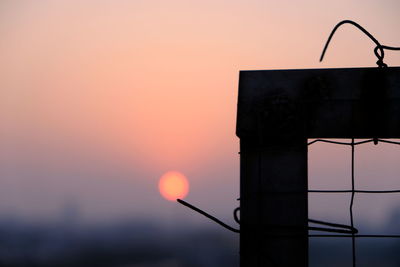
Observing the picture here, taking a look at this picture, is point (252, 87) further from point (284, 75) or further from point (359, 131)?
point (359, 131)

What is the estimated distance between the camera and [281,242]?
3.30 metres

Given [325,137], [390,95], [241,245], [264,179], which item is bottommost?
[241,245]

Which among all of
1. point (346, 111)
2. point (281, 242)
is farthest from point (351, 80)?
point (281, 242)

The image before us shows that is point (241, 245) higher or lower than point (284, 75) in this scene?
lower

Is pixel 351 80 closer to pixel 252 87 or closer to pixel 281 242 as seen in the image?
pixel 252 87

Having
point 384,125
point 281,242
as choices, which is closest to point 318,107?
point 384,125

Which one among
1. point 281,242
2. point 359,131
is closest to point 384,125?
point 359,131

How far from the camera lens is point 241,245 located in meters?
3.32

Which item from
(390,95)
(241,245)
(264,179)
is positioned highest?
(390,95)

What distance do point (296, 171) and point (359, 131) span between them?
15.9 inches

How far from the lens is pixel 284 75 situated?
133 inches

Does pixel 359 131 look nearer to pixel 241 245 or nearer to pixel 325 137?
pixel 325 137

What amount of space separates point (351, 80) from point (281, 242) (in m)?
0.95

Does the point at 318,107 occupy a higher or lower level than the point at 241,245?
higher
